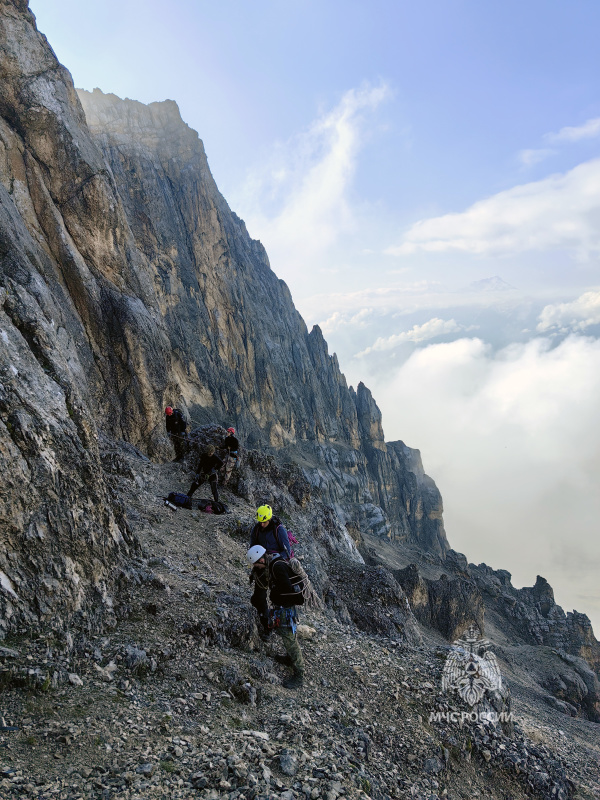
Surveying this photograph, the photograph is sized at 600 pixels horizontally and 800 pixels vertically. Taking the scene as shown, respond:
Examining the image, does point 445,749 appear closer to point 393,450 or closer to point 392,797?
point 392,797

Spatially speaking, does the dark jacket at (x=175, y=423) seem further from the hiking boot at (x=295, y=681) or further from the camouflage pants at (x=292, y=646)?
the hiking boot at (x=295, y=681)

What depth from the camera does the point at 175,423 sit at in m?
24.5

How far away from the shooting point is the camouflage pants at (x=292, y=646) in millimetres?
9336

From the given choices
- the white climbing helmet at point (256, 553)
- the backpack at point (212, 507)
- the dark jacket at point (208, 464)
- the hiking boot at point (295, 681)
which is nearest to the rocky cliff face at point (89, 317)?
the white climbing helmet at point (256, 553)

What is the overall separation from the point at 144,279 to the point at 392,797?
3354 centimetres

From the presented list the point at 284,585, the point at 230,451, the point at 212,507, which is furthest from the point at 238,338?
the point at 284,585

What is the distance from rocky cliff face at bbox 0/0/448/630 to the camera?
8.23 meters

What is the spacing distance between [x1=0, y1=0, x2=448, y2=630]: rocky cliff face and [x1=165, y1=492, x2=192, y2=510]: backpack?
3659mm

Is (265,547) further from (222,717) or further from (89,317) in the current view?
(89,317)

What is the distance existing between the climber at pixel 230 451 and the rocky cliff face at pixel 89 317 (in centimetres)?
527

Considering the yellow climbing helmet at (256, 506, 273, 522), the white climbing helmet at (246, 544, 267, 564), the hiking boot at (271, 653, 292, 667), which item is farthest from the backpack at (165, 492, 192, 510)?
the hiking boot at (271, 653, 292, 667)

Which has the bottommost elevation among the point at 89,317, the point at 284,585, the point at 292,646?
the point at 292,646

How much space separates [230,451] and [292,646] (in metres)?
11.9

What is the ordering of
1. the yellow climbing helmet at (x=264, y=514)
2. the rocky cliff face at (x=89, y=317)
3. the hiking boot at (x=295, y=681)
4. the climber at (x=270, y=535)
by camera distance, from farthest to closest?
the yellow climbing helmet at (x=264, y=514) → the climber at (x=270, y=535) → the hiking boot at (x=295, y=681) → the rocky cliff face at (x=89, y=317)
